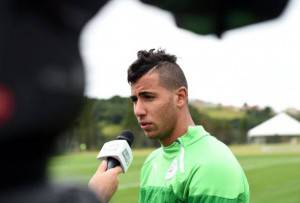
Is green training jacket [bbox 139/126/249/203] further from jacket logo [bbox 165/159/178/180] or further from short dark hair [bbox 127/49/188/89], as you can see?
short dark hair [bbox 127/49/188/89]

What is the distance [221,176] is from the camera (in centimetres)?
247

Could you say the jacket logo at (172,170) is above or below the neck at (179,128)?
below

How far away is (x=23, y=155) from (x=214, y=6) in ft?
0.63

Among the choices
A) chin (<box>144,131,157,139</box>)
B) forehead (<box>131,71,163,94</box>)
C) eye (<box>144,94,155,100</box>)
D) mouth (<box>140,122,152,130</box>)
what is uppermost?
forehead (<box>131,71,163,94</box>)

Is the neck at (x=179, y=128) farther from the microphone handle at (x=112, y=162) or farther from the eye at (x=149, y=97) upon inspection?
the microphone handle at (x=112, y=162)

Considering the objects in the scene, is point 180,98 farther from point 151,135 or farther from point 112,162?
point 112,162

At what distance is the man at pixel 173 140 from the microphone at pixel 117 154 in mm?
668

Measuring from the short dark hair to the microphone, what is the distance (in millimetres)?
834

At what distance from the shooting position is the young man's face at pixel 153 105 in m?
2.69

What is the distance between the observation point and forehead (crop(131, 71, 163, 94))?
8.93 feet

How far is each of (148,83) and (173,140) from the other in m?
0.25

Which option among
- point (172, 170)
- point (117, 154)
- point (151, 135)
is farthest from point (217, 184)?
point (117, 154)

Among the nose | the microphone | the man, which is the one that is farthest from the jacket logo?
the microphone

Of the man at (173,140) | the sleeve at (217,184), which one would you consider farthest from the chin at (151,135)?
the sleeve at (217,184)
